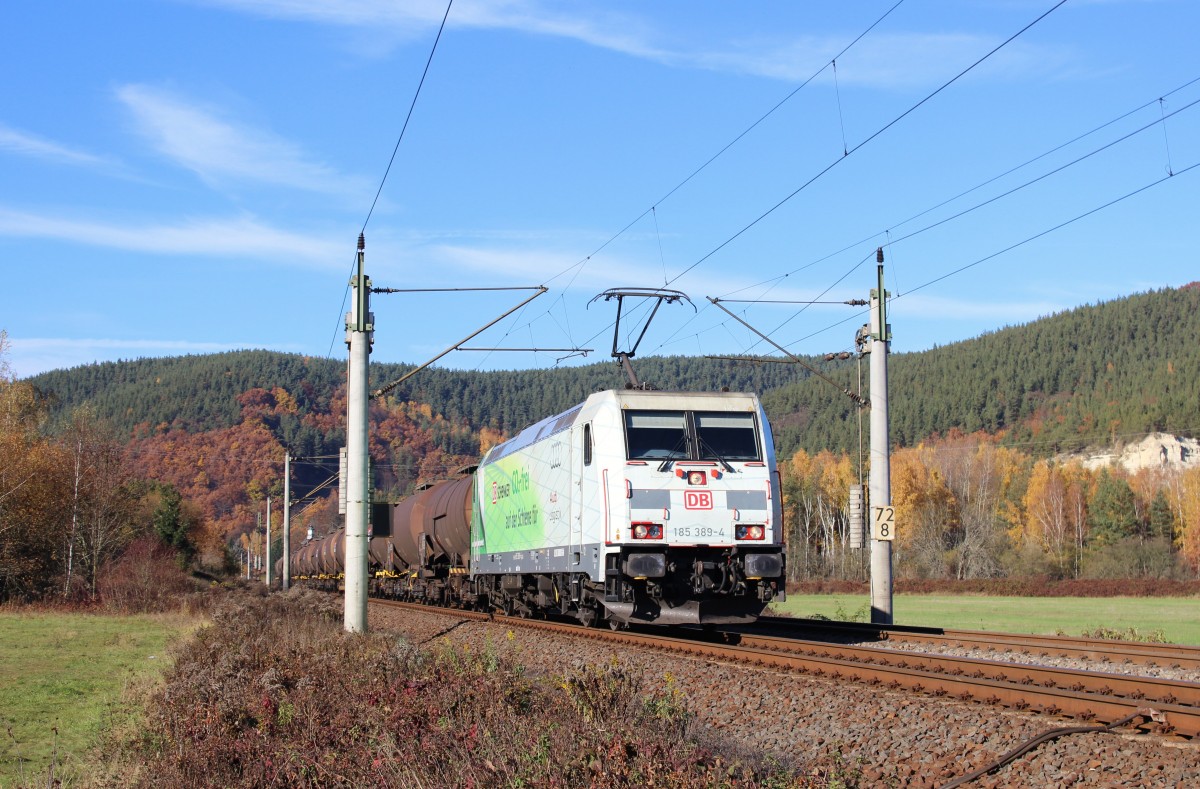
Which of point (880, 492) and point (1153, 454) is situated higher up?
point (1153, 454)

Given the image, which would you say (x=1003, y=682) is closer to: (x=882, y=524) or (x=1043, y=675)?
(x=1043, y=675)

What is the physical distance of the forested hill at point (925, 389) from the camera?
134 m

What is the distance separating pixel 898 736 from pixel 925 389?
6010 inches

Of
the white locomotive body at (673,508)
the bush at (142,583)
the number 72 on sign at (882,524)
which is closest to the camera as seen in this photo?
the white locomotive body at (673,508)

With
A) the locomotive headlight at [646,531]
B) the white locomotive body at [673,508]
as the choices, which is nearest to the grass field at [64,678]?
the white locomotive body at [673,508]

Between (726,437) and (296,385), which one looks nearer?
(726,437)

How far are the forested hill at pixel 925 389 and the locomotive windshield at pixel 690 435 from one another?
107820 millimetres

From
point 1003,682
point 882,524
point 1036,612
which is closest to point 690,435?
point 882,524

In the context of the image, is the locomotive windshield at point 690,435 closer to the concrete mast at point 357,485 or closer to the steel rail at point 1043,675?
the steel rail at point 1043,675

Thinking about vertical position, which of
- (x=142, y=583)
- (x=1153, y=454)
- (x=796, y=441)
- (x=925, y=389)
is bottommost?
(x=142, y=583)

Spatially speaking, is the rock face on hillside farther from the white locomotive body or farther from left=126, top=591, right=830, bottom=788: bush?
left=126, top=591, right=830, bottom=788: bush

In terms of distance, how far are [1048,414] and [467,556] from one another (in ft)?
425

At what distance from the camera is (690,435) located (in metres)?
18.0

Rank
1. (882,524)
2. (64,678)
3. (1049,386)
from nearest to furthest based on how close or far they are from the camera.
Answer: (64,678)
(882,524)
(1049,386)
